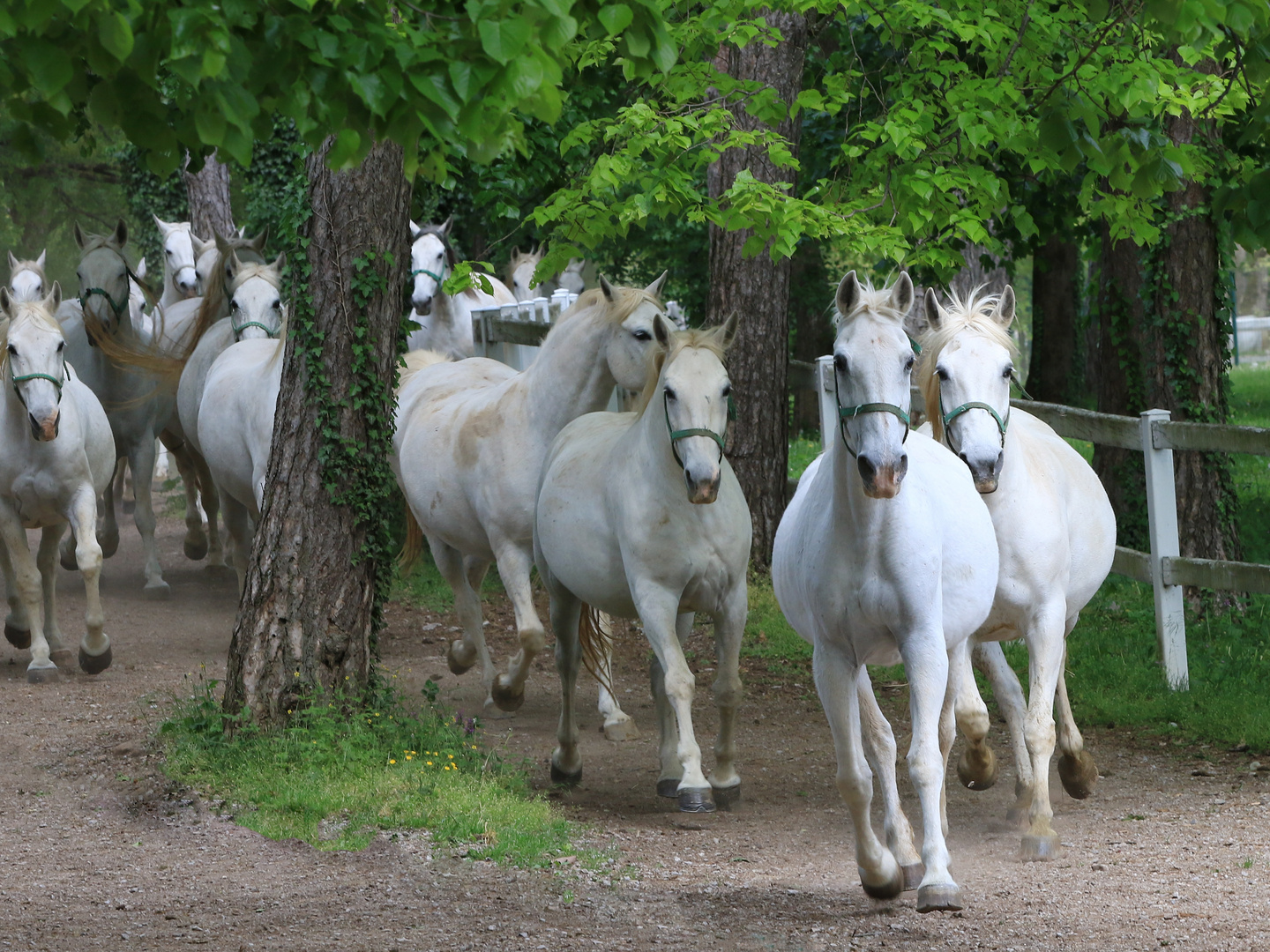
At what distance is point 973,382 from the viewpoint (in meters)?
5.32

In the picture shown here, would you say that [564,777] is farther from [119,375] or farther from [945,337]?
[119,375]


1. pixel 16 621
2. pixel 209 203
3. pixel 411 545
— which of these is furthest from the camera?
pixel 209 203

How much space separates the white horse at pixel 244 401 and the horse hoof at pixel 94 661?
3.52ft

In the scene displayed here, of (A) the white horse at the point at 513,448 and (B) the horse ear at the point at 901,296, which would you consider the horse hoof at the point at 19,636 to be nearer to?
(A) the white horse at the point at 513,448

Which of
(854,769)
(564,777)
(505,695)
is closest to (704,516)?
(564,777)

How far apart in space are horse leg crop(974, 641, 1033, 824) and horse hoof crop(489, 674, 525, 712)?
2.67m

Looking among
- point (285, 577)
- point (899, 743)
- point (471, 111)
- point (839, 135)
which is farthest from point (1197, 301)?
point (471, 111)

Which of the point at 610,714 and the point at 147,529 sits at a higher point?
the point at 147,529

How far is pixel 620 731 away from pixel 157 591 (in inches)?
213

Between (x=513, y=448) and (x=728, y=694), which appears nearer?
(x=728, y=694)

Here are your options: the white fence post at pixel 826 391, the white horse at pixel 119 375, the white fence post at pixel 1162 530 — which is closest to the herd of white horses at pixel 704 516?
the white horse at pixel 119 375

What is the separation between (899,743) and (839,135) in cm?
706

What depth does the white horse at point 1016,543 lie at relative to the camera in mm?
5297

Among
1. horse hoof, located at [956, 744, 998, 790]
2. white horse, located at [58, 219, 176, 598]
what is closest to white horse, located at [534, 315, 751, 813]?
horse hoof, located at [956, 744, 998, 790]
